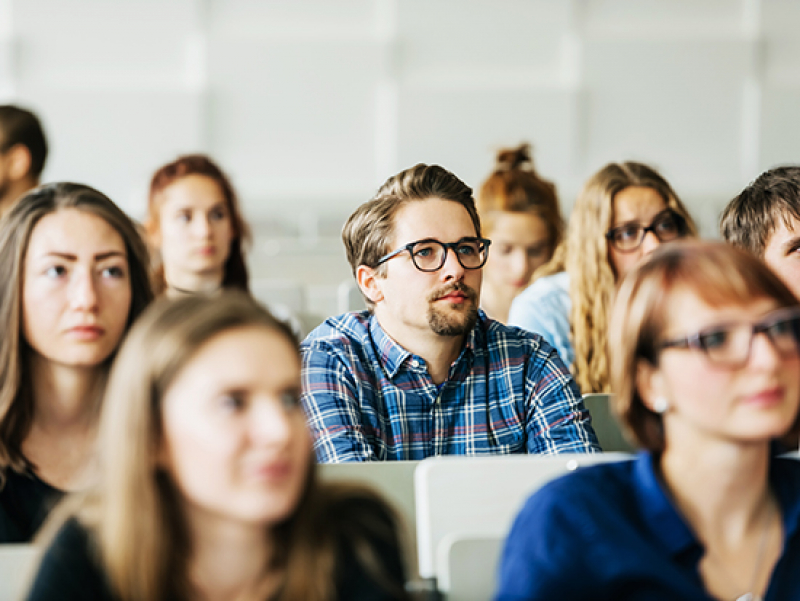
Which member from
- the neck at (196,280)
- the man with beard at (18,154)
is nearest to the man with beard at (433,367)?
the neck at (196,280)

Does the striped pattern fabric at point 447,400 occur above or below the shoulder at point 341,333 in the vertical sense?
below

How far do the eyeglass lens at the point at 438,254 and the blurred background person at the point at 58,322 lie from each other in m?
0.69

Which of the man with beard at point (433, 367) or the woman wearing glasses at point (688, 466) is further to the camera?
the man with beard at point (433, 367)

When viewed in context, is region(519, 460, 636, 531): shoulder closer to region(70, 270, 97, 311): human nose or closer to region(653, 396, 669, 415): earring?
region(653, 396, 669, 415): earring

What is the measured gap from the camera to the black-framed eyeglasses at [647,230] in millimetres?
3010

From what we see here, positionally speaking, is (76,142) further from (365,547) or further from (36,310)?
(365,547)

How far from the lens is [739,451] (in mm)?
1277

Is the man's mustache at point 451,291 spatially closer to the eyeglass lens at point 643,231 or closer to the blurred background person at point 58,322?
the blurred background person at point 58,322

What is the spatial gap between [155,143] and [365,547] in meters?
4.88

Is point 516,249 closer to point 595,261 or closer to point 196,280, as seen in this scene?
point 595,261

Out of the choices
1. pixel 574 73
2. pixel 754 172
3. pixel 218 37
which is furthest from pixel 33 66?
pixel 754 172

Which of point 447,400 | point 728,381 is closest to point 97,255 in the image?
point 447,400

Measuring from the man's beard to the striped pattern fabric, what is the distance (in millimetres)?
85

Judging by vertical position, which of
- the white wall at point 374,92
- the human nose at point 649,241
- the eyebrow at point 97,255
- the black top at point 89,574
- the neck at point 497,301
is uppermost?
the white wall at point 374,92
